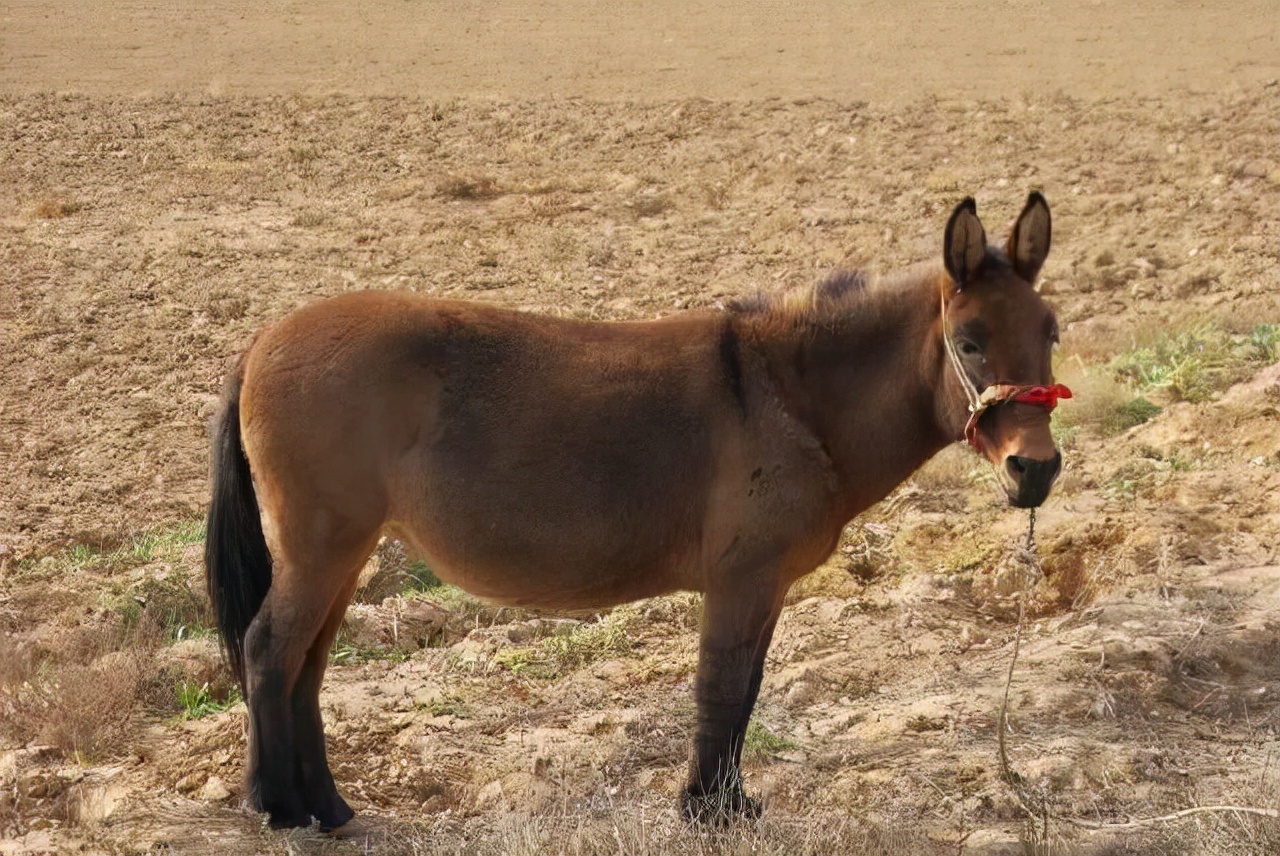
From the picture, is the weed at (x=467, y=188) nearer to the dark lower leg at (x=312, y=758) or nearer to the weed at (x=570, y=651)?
the weed at (x=570, y=651)

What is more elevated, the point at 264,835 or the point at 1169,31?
the point at 1169,31

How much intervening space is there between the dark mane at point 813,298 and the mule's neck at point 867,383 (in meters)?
0.04

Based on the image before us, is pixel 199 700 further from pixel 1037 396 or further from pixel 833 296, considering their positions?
pixel 1037 396

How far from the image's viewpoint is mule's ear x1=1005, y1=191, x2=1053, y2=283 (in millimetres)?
4543

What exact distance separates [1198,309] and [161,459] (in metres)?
8.99

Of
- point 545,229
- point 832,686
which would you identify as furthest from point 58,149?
point 832,686

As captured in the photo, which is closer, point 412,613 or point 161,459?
point 412,613

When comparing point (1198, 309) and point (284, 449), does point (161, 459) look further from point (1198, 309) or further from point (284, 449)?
point (1198, 309)

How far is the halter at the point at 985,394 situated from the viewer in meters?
4.42

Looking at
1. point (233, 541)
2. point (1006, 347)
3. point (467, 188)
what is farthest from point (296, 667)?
point (467, 188)

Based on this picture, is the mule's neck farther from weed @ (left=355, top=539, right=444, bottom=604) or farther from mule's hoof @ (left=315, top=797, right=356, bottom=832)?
weed @ (left=355, top=539, right=444, bottom=604)

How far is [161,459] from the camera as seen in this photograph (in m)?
11.0

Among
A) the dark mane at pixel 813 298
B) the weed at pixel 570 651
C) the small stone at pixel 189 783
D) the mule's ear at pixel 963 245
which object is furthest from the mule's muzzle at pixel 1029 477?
the small stone at pixel 189 783

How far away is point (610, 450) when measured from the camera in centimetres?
478
